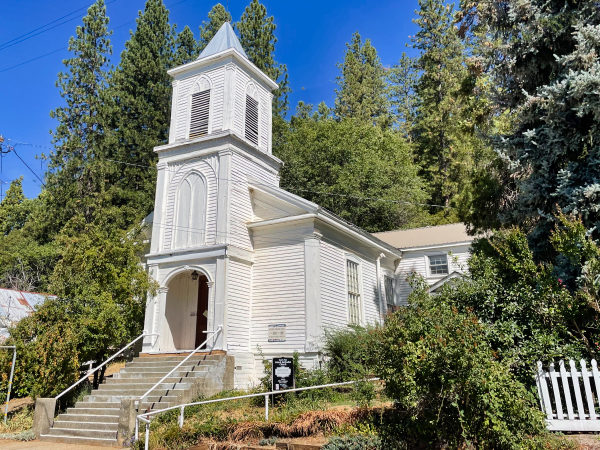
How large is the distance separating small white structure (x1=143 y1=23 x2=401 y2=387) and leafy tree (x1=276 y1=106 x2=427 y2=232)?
49.2ft

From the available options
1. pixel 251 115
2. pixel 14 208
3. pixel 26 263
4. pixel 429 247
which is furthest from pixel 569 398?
pixel 14 208

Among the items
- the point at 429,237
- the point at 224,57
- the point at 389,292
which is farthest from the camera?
the point at 429,237

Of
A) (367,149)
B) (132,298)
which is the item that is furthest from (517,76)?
(367,149)

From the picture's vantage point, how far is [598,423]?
715 centimetres

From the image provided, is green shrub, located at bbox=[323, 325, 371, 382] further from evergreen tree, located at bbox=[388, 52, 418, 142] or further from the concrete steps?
evergreen tree, located at bbox=[388, 52, 418, 142]

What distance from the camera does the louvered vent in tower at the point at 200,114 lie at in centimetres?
1822

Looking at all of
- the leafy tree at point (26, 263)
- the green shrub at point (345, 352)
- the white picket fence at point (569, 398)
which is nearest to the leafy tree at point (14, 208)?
the leafy tree at point (26, 263)

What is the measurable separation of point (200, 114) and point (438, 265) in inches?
555

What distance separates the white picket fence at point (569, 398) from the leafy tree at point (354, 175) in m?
25.8

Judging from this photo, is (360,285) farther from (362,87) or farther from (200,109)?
(362,87)

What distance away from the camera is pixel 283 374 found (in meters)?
11.5

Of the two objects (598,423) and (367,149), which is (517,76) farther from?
(367,149)

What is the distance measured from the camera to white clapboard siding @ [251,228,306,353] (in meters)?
15.6

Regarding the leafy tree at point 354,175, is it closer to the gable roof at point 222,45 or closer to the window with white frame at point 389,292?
the window with white frame at point 389,292
